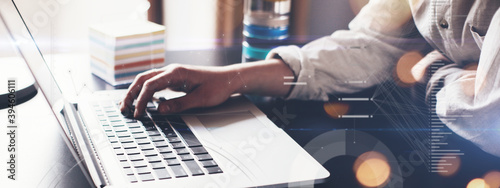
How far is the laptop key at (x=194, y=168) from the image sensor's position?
1.51 ft

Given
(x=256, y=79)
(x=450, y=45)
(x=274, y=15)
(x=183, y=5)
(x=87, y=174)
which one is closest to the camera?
(x=87, y=174)

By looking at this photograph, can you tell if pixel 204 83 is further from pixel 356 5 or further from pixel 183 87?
pixel 356 5

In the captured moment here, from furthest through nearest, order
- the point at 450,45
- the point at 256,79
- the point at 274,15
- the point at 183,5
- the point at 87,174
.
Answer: the point at 183,5
the point at 274,15
the point at 256,79
the point at 450,45
the point at 87,174

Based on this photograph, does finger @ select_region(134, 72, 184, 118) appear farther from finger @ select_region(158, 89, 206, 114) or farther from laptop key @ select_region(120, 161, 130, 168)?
laptop key @ select_region(120, 161, 130, 168)

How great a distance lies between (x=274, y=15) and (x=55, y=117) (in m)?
0.36

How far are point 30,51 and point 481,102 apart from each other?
0.48 metres

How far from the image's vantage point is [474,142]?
0.51 m

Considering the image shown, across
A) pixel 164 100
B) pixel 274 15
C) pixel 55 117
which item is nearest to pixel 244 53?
pixel 274 15

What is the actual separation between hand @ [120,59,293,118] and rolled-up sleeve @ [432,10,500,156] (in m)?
0.23

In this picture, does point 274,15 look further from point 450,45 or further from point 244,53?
point 450,45

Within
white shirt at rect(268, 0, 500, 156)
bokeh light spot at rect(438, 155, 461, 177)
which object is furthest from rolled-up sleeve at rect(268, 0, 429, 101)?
bokeh light spot at rect(438, 155, 461, 177)

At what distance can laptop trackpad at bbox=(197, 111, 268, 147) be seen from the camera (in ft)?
1.81

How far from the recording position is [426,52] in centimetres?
65

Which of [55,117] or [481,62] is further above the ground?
[481,62]
